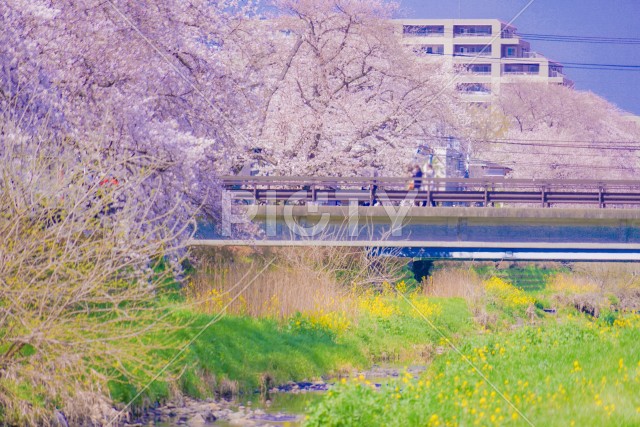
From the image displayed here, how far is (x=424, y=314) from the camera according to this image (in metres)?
27.6

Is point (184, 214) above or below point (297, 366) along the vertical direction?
above

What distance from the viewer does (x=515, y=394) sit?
1209 centimetres

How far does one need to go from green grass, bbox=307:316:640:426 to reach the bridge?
14.9 m

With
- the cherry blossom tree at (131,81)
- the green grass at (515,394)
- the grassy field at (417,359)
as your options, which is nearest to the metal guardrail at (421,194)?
the grassy field at (417,359)

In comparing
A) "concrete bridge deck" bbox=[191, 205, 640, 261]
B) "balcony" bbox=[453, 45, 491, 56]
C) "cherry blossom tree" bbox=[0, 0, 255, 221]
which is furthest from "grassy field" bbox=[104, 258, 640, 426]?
"balcony" bbox=[453, 45, 491, 56]

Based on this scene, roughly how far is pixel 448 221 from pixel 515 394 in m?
19.5

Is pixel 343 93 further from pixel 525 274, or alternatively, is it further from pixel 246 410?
pixel 246 410

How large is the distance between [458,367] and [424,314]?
504 inches

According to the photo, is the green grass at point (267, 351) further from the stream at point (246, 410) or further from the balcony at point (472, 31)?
the balcony at point (472, 31)

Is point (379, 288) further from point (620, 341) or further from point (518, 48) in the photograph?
point (518, 48)

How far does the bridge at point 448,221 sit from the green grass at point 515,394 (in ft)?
48.9

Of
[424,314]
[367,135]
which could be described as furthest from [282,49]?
[424,314]

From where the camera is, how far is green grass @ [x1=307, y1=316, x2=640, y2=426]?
10.9 meters

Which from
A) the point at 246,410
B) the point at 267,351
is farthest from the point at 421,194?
the point at 246,410
